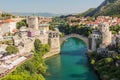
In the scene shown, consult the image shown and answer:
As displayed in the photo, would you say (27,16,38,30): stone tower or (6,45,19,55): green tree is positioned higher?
(27,16,38,30): stone tower

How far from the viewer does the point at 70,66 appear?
21438 millimetres

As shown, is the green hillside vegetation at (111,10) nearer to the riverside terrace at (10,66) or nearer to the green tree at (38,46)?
the green tree at (38,46)

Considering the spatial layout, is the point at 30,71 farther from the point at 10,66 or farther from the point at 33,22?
the point at 33,22

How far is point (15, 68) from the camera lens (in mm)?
16766

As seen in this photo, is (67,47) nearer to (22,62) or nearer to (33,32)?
(33,32)

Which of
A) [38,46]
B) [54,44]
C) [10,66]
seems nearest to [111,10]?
[54,44]

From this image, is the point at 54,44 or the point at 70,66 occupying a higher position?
the point at 54,44

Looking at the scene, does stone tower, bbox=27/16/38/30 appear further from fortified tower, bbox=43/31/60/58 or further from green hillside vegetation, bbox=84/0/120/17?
green hillside vegetation, bbox=84/0/120/17

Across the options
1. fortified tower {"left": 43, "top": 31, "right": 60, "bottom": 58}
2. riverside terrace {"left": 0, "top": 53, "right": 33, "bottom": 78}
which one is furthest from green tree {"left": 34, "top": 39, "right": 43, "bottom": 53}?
riverside terrace {"left": 0, "top": 53, "right": 33, "bottom": 78}

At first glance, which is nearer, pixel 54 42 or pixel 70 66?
pixel 70 66

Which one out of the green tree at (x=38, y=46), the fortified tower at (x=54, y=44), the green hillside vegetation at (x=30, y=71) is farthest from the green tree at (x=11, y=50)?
the fortified tower at (x=54, y=44)

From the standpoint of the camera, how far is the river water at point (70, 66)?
1844cm

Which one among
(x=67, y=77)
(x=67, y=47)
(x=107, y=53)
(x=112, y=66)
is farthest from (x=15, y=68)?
(x=67, y=47)

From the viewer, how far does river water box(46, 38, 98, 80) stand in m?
18.4
